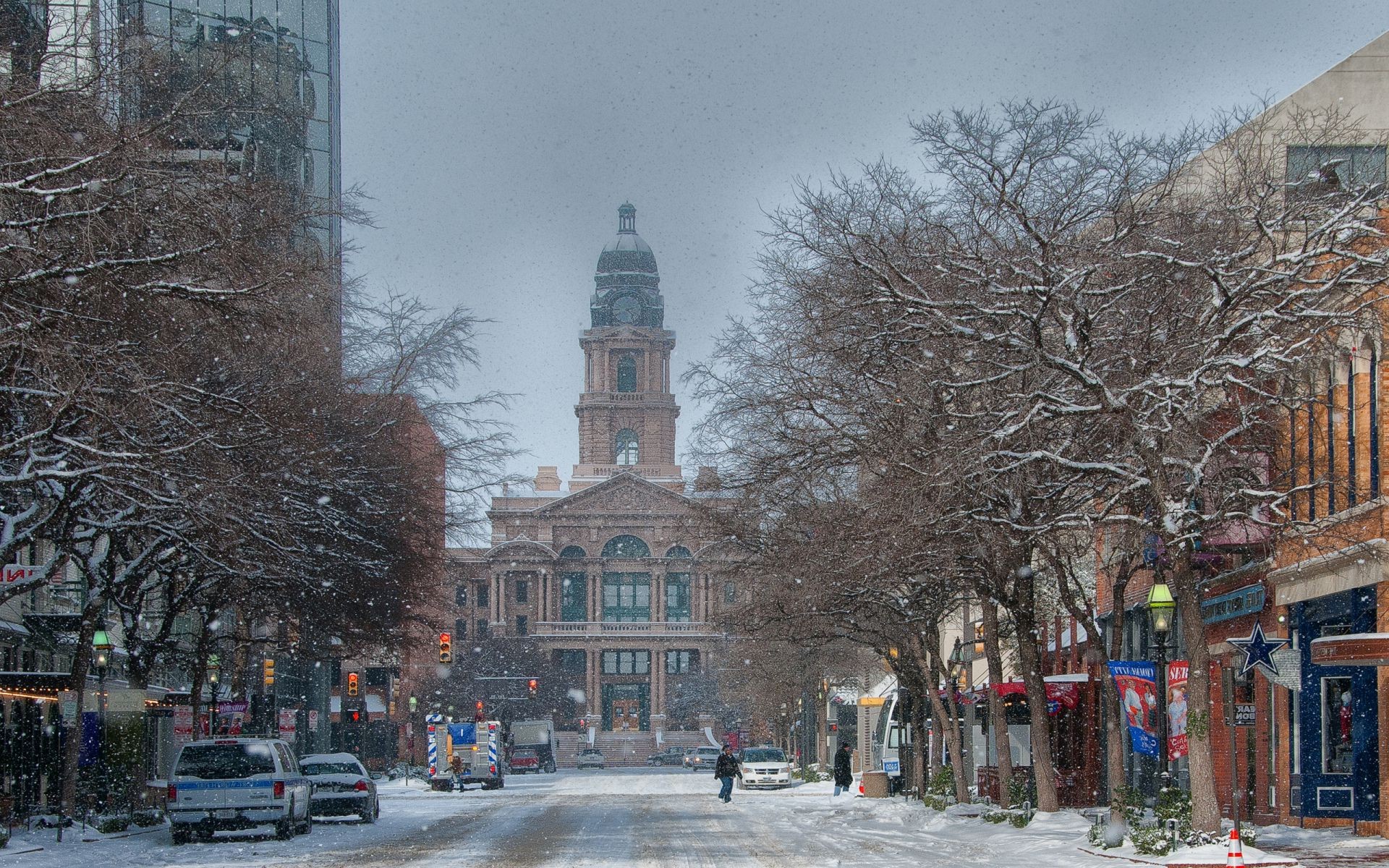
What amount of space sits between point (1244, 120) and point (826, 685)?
163 ft

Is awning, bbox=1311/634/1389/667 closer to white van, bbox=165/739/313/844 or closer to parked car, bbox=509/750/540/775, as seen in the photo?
white van, bbox=165/739/313/844

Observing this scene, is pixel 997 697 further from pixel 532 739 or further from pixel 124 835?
pixel 532 739

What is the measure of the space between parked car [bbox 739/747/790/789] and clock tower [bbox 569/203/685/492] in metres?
95.2

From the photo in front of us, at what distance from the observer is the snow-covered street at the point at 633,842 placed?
80.8 ft

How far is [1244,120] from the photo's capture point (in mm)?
23578

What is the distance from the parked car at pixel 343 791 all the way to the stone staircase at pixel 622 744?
94.3 m

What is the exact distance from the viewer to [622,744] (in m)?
139

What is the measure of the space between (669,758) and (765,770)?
62158 mm

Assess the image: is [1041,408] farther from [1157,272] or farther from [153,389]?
[153,389]

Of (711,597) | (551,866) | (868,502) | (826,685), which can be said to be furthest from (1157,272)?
(711,597)

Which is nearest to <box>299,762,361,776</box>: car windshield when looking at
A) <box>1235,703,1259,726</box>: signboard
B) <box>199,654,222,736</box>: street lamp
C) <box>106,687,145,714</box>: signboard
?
<box>199,654,222,736</box>: street lamp

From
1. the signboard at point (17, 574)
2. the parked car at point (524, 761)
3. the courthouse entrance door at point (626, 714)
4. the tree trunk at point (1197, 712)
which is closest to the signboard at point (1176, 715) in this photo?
the tree trunk at point (1197, 712)

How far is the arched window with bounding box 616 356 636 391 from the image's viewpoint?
165875 millimetres

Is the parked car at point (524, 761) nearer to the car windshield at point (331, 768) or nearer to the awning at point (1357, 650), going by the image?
the car windshield at point (331, 768)
